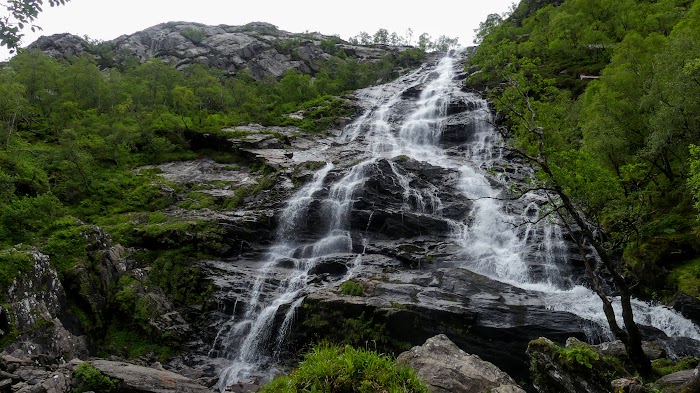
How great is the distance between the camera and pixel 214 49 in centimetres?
7744

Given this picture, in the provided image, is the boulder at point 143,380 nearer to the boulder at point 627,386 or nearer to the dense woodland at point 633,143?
the boulder at point 627,386

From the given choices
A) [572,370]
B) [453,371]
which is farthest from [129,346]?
[572,370]

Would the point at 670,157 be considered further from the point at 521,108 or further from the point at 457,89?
the point at 457,89

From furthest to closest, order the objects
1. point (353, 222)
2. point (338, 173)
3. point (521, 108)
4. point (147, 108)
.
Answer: point (147, 108) < point (338, 173) < point (353, 222) < point (521, 108)

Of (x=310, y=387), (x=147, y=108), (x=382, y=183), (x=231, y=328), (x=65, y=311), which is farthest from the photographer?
A: (x=147, y=108)

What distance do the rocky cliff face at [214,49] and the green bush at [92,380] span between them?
65825mm

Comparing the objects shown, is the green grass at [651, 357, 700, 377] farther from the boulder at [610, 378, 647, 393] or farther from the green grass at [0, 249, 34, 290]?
the green grass at [0, 249, 34, 290]

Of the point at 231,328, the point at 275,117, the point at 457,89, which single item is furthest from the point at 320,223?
the point at 457,89

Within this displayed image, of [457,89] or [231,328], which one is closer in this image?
[231,328]

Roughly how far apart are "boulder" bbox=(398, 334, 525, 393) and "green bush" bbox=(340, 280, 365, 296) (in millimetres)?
7747

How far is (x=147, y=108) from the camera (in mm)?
40594

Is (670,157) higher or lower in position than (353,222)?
higher

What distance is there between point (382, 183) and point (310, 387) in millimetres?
21202

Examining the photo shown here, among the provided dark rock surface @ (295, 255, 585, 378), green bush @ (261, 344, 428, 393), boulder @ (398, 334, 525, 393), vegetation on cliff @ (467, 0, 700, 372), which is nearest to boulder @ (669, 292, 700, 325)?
vegetation on cliff @ (467, 0, 700, 372)
